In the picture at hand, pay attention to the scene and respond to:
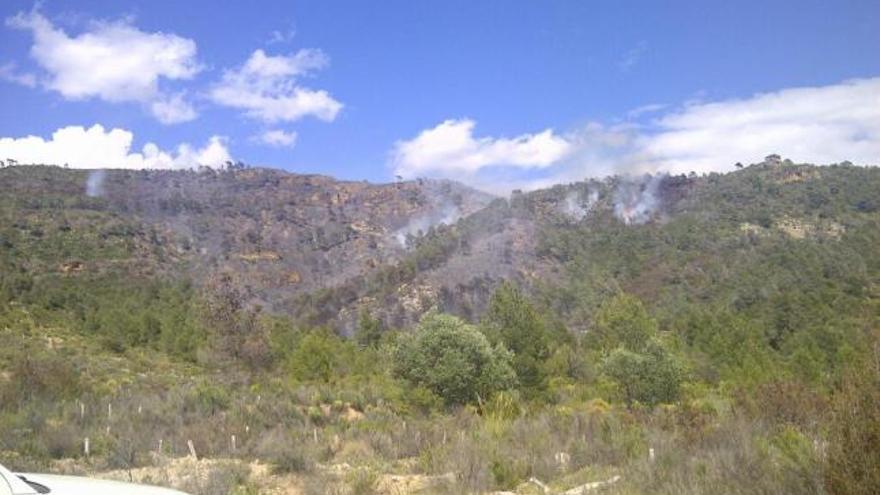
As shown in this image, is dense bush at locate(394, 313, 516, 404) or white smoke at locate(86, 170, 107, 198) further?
white smoke at locate(86, 170, 107, 198)

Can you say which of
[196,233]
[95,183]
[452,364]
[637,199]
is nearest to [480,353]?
[452,364]

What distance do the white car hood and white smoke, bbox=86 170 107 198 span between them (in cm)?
15485

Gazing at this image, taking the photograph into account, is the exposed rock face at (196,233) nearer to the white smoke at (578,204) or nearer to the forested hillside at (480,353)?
the forested hillside at (480,353)

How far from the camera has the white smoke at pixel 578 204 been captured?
170 metres

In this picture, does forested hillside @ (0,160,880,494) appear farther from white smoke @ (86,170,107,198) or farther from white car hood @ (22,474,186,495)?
white car hood @ (22,474,186,495)

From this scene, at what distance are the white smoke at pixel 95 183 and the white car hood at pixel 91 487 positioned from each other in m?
155

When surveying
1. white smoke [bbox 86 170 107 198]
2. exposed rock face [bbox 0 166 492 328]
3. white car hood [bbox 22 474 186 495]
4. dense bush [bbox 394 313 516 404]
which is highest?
white smoke [bbox 86 170 107 198]

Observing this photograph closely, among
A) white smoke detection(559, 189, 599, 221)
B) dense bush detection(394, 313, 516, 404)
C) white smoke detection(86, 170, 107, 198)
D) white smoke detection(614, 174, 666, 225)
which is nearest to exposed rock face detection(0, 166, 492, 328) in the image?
white smoke detection(86, 170, 107, 198)

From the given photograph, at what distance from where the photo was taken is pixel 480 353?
28.5 m

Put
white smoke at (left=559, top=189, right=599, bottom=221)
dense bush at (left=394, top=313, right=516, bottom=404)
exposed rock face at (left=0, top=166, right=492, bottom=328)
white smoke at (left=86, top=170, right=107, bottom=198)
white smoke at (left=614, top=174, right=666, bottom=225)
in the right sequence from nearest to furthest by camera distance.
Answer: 1. dense bush at (left=394, top=313, right=516, bottom=404)
2. exposed rock face at (left=0, top=166, right=492, bottom=328)
3. white smoke at (left=86, top=170, right=107, bottom=198)
4. white smoke at (left=614, top=174, right=666, bottom=225)
5. white smoke at (left=559, top=189, right=599, bottom=221)

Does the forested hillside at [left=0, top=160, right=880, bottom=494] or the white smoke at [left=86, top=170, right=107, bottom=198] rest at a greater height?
the white smoke at [left=86, top=170, right=107, bottom=198]

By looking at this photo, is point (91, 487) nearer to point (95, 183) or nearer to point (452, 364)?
point (452, 364)

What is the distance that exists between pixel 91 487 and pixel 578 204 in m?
176

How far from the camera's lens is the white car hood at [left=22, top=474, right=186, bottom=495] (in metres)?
3.59
